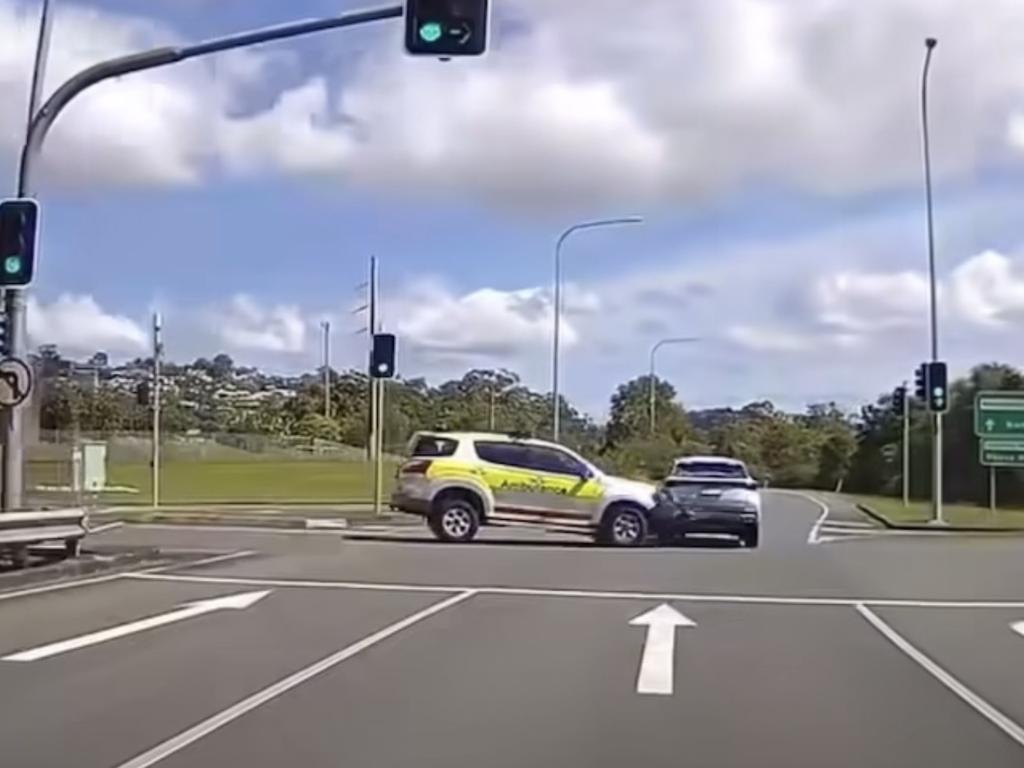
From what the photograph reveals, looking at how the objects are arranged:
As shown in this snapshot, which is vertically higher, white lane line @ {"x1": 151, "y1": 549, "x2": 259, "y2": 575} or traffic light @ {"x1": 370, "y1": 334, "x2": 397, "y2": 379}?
traffic light @ {"x1": 370, "y1": 334, "x2": 397, "y2": 379}

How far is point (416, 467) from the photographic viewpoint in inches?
1164

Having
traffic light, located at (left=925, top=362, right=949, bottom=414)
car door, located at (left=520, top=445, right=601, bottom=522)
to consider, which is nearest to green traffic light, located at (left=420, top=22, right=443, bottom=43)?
car door, located at (left=520, top=445, right=601, bottom=522)

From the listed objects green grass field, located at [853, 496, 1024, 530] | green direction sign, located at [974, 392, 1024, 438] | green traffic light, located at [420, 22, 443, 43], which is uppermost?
green traffic light, located at [420, 22, 443, 43]

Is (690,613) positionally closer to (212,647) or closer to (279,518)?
(212,647)

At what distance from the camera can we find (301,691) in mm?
10945

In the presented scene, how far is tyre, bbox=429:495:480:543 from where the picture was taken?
1161 inches

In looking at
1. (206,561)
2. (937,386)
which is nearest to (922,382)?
(937,386)

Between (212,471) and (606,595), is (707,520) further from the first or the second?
(212,471)

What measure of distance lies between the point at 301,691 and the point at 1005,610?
1004 cm

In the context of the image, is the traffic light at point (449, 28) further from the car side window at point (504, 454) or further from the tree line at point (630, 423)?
the tree line at point (630, 423)

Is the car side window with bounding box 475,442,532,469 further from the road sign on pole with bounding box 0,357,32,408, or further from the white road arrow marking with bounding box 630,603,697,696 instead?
the white road arrow marking with bounding box 630,603,697,696

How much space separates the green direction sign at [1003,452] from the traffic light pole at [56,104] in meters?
29.2

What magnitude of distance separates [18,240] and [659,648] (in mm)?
9499

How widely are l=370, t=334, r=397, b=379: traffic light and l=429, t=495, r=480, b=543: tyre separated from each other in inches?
389
